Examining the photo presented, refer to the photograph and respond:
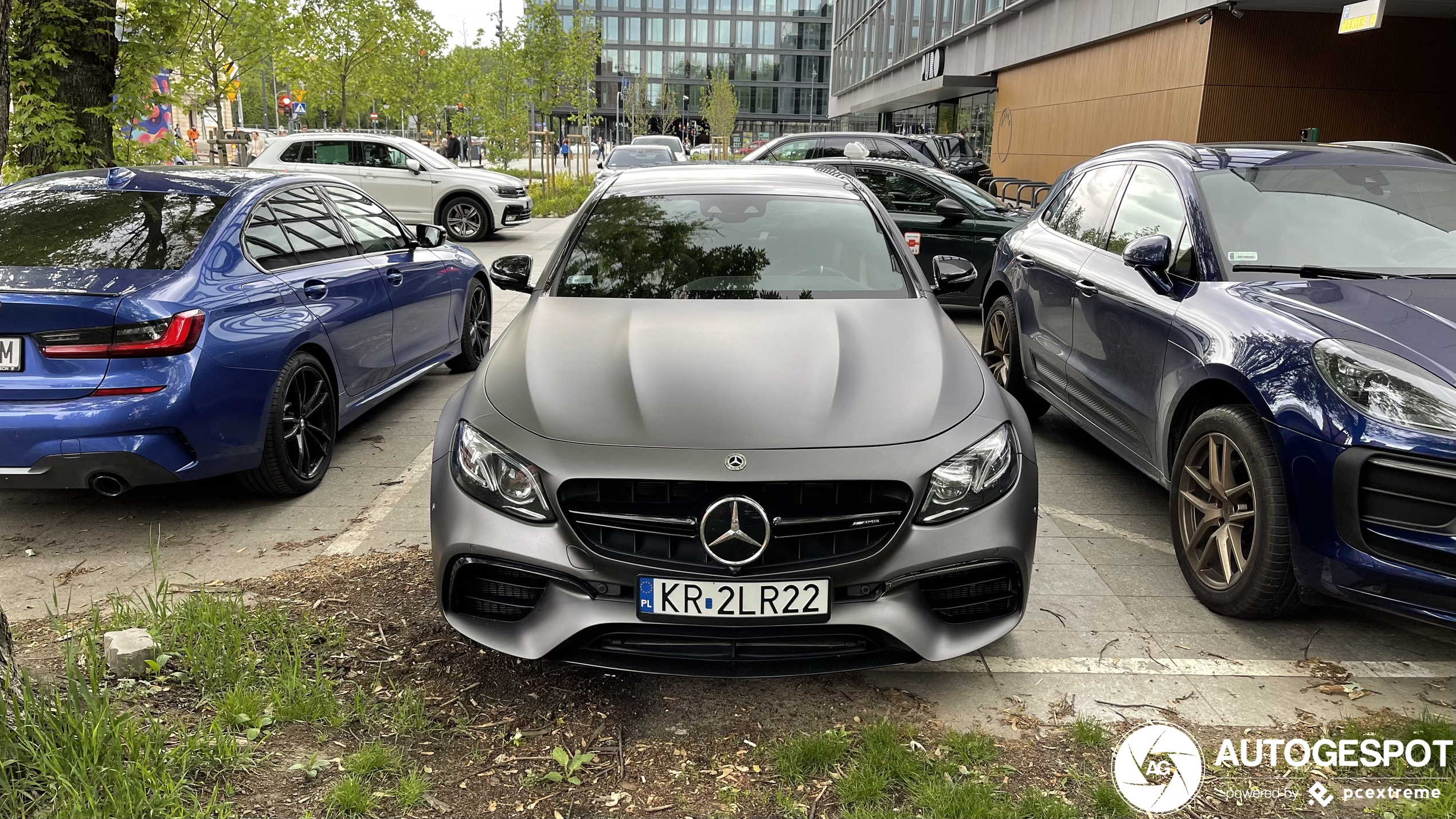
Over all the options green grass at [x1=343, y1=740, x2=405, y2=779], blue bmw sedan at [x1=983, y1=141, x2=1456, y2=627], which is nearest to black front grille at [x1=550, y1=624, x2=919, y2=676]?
green grass at [x1=343, y1=740, x2=405, y2=779]

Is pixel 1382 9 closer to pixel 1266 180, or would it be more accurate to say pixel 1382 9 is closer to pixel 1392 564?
pixel 1266 180

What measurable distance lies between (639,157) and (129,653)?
19511 mm

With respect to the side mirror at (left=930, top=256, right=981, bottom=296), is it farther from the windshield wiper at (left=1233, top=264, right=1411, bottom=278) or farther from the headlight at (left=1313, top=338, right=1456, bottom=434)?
the headlight at (left=1313, top=338, right=1456, bottom=434)

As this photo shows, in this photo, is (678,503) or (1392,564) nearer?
(678,503)

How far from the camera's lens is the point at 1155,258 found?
4.18 meters

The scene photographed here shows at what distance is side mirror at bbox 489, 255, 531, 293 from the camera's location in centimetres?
465

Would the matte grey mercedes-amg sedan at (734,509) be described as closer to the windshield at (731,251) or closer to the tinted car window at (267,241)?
the windshield at (731,251)

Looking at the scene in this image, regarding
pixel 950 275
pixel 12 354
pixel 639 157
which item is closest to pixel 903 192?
pixel 950 275

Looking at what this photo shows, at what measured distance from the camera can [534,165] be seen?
48.9 m

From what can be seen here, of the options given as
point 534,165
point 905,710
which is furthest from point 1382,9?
point 534,165

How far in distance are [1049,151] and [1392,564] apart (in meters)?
22.9

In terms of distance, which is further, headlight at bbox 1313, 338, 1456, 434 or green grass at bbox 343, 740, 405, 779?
headlight at bbox 1313, 338, 1456, 434

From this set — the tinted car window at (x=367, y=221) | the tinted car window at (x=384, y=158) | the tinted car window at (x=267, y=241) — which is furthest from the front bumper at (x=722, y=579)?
the tinted car window at (x=384, y=158)

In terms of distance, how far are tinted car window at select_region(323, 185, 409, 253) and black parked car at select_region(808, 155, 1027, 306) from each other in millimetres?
4797
